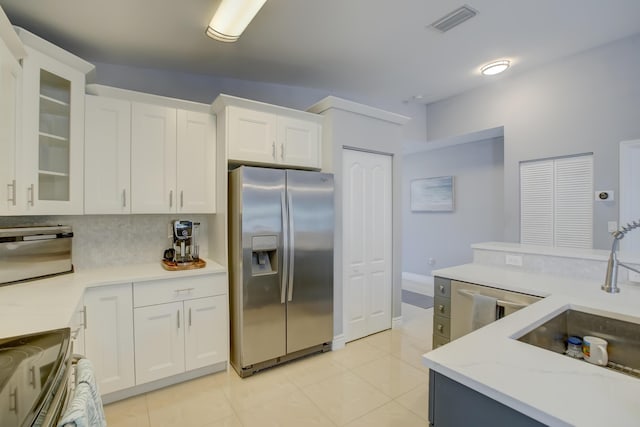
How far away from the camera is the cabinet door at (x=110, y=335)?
2.00m

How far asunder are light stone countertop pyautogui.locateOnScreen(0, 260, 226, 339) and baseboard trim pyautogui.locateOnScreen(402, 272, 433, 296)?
3535 millimetres

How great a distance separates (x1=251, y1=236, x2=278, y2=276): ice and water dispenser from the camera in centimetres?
244

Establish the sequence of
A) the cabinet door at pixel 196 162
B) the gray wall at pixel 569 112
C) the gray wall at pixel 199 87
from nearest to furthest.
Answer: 1. the cabinet door at pixel 196 162
2. the gray wall at pixel 199 87
3. the gray wall at pixel 569 112

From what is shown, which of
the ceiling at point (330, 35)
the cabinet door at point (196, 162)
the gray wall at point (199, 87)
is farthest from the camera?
the gray wall at point (199, 87)

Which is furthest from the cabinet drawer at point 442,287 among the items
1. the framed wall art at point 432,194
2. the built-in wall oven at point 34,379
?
the framed wall art at point 432,194

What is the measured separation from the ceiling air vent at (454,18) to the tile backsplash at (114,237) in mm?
2743

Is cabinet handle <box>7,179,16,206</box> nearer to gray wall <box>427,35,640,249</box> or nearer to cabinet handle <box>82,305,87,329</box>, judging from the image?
cabinet handle <box>82,305,87,329</box>

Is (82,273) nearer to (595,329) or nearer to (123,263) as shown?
(123,263)

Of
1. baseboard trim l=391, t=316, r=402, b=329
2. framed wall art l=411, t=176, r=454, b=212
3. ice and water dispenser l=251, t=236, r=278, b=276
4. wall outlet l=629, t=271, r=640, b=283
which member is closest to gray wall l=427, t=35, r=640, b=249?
framed wall art l=411, t=176, r=454, b=212

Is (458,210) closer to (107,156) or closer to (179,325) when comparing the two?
(179,325)

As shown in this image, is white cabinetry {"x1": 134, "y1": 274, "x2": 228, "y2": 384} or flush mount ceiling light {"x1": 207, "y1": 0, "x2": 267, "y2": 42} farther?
white cabinetry {"x1": 134, "y1": 274, "x2": 228, "y2": 384}

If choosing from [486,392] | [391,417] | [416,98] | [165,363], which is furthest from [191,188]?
[416,98]

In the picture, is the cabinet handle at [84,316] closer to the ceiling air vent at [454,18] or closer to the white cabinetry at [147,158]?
the white cabinetry at [147,158]

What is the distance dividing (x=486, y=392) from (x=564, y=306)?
992mm
